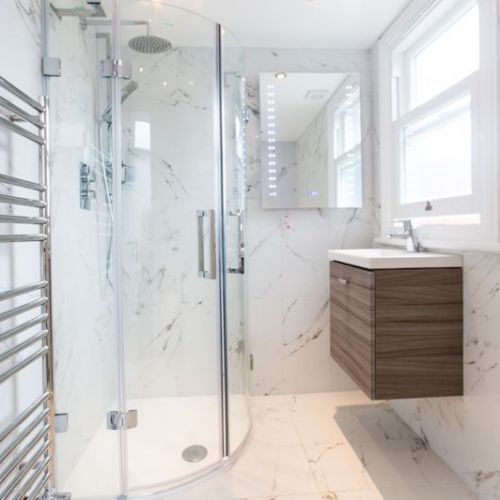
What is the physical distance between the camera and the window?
8.45 ft

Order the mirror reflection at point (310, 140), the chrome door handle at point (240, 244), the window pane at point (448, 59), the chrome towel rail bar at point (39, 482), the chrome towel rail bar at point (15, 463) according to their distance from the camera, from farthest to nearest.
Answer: the mirror reflection at point (310, 140)
the chrome door handle at point (240, 244)
the window pane at point (448, 59)
the chrome towel rail bar at point (39, 482)
the chrome towel rail bar at point (15, 463)

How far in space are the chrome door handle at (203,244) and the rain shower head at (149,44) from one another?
855 mm

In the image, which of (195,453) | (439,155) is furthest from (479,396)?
(195,453)

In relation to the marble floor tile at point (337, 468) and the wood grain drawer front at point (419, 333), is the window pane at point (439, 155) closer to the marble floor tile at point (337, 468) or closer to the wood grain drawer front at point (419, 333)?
the wood grain drawer front at point (419, 333)

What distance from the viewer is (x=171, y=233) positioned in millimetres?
2209

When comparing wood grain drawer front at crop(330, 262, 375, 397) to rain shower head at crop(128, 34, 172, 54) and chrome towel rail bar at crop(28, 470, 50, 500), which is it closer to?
chrome towel rail bar at crop(28, 470, 50, 500)

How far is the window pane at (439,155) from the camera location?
1.76 meters

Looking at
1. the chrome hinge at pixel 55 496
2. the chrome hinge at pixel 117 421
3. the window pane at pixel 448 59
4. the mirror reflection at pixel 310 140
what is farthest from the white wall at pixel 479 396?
the chrome hinge at pixel 55 496

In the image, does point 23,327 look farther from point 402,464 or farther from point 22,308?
point 402,464

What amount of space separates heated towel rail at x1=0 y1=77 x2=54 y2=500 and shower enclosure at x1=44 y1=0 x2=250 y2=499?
0.19m

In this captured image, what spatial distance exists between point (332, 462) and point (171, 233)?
1.39m

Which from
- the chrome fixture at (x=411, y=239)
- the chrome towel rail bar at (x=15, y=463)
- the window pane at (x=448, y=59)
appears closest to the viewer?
the chrome towel rail bar at (x=15, y=463)

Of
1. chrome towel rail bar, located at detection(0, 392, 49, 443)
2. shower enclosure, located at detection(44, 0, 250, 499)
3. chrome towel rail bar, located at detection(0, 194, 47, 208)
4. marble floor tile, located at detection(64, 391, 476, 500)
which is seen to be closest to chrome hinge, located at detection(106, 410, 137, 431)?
shower enclosure, located at detection(44, 0, 250, 499)

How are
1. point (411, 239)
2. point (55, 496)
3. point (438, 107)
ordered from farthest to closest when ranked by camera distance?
point (411, 239) → point (438, 107) → point (55, 496)
